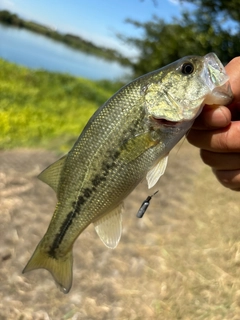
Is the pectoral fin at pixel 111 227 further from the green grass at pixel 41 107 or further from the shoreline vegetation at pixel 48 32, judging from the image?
the shoreline vegetation at pixel 48 32

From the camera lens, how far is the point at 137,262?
4.05m

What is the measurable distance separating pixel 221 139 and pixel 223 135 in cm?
2

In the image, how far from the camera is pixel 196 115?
194 cm

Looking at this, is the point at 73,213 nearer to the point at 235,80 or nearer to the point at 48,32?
the point at 235,80

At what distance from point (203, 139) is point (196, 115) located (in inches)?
9.8

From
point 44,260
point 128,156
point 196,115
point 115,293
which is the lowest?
point 115,293

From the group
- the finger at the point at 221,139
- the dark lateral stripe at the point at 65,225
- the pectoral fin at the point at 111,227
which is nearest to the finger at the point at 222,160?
the finger at the point at 221,139

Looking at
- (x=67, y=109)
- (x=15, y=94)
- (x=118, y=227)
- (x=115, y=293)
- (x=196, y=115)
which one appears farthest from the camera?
(x=67, y=109)

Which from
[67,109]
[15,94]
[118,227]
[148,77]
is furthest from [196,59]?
[67,109]

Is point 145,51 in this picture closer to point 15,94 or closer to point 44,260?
point 15,94

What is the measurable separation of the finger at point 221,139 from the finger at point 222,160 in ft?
0.35

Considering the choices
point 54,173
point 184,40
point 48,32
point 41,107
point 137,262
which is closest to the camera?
point 54,173

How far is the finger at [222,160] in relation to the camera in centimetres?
227

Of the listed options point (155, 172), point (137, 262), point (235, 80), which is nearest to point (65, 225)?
point (155, 172)
